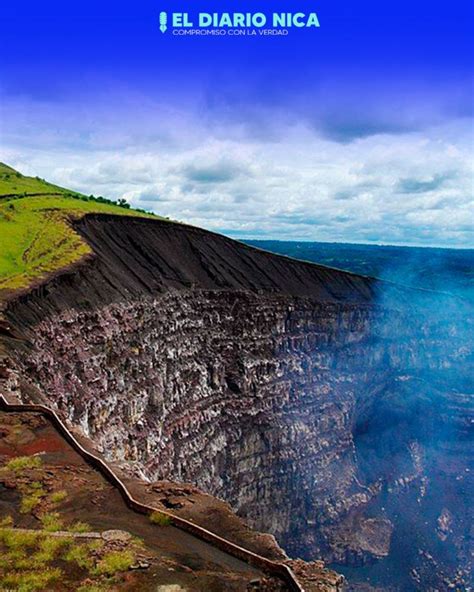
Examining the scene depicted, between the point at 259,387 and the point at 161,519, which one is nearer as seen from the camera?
the point at 161,519

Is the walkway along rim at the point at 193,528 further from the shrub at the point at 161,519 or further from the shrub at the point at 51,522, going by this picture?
the shrub at the point at 51,522

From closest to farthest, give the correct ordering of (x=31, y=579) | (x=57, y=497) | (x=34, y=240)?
(x=31, y=579) → (x=57, y=497) → (x=34, y=240)

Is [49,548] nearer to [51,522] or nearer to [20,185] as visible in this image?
[51,522]

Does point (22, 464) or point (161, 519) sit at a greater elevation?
point (22, 464)

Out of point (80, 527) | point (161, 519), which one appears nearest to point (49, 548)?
point (80, 527)

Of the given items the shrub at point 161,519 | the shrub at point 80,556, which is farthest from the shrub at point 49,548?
the shrub at point 161,519

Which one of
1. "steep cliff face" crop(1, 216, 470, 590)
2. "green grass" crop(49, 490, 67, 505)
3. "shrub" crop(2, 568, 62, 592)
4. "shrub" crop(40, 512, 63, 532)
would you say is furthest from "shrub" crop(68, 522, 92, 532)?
"steep cliff face" crop(1, 216, 470, 590)
